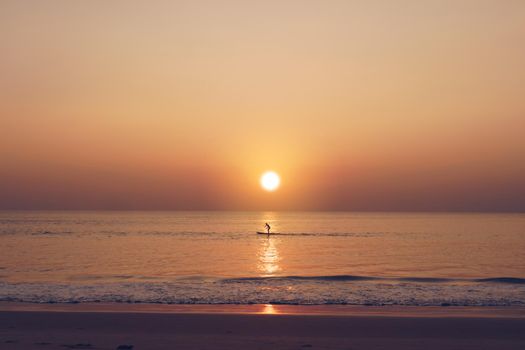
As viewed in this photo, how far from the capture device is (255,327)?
50.2ft

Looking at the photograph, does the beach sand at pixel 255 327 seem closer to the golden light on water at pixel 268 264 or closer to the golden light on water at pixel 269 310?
the golden light on water at pixel 269 310

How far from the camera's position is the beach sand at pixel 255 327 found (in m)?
13.2

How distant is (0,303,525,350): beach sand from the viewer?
13.2 metres

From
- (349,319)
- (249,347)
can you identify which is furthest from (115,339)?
(349,319)

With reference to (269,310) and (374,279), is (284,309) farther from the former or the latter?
(374,279)

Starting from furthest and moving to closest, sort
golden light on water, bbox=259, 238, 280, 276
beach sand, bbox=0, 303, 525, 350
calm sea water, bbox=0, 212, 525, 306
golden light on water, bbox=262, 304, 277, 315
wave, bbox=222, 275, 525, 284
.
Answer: golden light on water, bbox=259, 238, 280, 276 → wave, bbox=222, 275, 525, 284 → calm sea water, bbox=0, 212, 525, 306 → golden light on water, bbox=262, 304, 277, 315 → beach sand, bbox=0, 303, 525, 350

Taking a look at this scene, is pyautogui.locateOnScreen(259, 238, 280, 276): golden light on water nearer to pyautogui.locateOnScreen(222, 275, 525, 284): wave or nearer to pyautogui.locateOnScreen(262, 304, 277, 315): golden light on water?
pyautogui.locateOnScreen(222, 275, 525, 284): wave

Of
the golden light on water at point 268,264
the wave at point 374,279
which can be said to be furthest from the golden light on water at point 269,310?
the golden light on water at point 268,264

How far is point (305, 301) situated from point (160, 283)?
32.5 feet

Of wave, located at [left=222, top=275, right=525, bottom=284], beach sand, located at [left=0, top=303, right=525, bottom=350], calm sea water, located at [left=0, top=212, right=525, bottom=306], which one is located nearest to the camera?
beach sand, located at [left=0, top=303, right=525, bottom=350]

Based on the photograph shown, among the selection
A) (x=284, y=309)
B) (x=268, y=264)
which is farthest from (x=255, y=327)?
(x=268, y=264)

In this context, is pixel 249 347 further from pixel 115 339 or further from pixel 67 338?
pixel 67 338

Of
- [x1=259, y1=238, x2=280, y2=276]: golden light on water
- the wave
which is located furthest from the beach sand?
[x1=259, y1=238, x2=280, y2=276]: golden light on water

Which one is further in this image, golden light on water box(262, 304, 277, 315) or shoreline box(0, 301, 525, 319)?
golden light on water box(262, 304, 277, 315)
